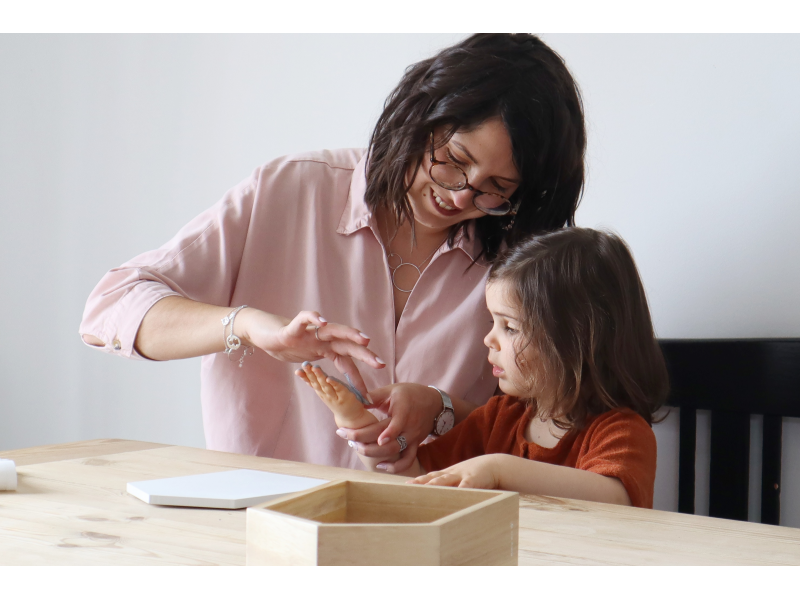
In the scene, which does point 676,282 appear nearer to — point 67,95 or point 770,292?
point 770,292

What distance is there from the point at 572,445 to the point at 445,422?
0.23 metres

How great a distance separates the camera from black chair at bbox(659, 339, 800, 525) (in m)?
1.26

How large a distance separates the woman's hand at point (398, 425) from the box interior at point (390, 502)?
0.55m

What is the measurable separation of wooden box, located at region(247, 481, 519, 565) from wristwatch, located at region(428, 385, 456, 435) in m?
0.72

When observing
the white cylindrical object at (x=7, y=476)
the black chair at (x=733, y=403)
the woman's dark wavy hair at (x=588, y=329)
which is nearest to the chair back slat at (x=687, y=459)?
the black chair at (x=733, y=403)

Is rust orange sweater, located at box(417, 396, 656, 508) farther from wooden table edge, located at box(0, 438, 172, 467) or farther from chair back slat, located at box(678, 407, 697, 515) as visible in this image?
wooden table edge, located at box(0, 438, 172, 467)

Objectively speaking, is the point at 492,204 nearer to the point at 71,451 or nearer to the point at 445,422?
the point at 445,422

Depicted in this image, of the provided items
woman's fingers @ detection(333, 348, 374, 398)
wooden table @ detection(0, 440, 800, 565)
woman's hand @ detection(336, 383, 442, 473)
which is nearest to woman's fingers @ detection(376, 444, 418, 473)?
woman's hand @ detection(336, 383, 442, 473)

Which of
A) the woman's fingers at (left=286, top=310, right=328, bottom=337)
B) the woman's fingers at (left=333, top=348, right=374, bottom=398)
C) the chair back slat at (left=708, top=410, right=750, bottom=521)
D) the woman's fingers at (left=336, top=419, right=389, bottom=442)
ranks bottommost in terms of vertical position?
the chair back slat at (left=708, top=410, right=750, bottom=521)

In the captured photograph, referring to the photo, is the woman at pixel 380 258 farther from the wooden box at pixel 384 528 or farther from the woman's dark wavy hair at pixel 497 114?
the wooden box at pixel 384 528

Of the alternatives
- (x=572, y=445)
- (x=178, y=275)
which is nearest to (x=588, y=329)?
(x=572, y=445)

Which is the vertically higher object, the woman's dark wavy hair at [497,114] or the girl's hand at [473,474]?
the woman's dark wavy hair at [497,114]

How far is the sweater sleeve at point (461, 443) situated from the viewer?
4.23ft

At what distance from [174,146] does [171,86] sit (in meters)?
0.19
